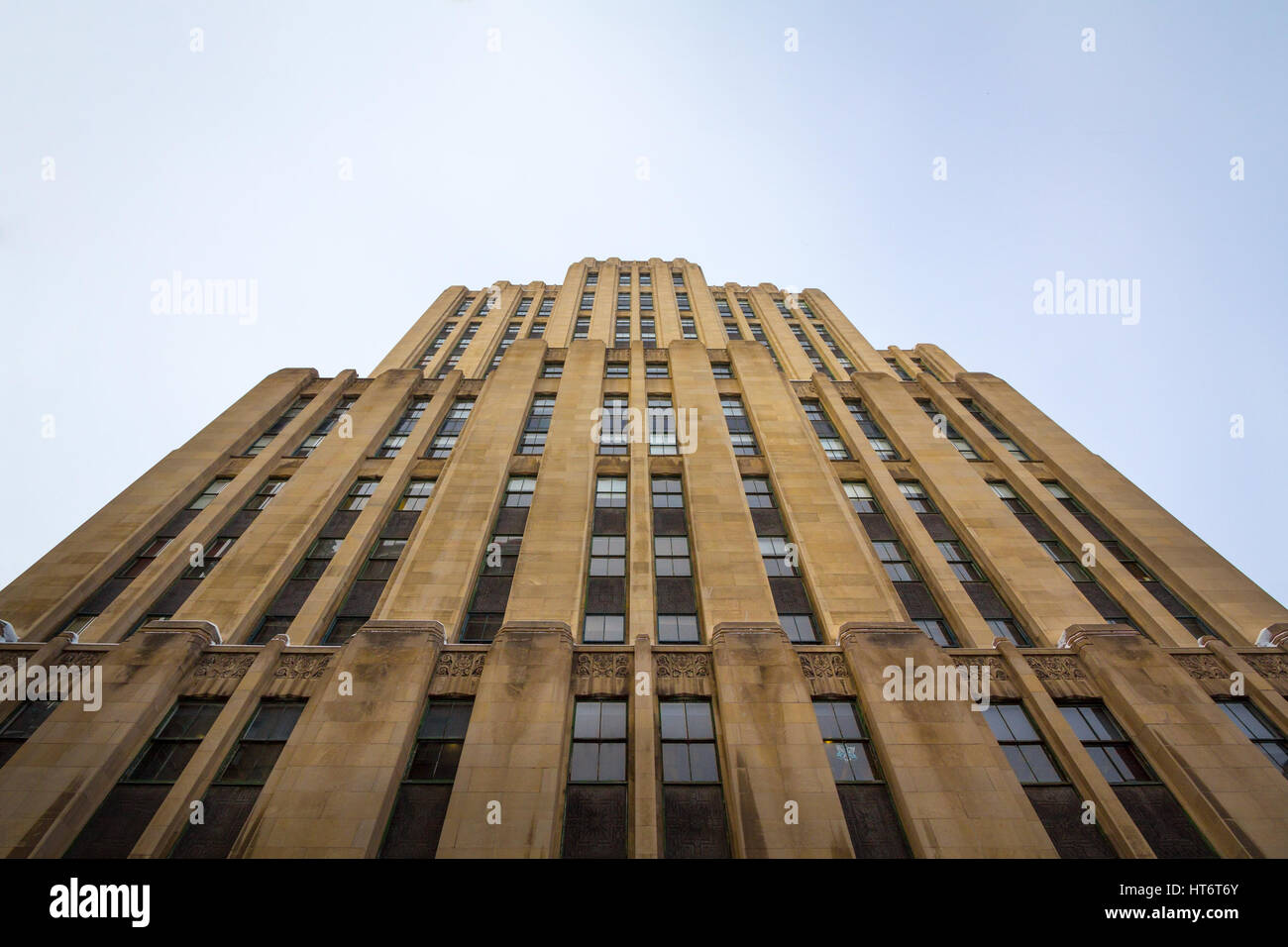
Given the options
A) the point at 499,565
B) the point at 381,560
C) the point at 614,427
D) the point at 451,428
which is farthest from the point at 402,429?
the point at 499,565

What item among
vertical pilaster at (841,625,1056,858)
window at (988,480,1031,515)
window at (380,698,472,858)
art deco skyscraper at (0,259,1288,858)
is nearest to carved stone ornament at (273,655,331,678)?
art deco skyscraper at (0,259,1288,858)

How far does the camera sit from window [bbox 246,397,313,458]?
2941 centimetres

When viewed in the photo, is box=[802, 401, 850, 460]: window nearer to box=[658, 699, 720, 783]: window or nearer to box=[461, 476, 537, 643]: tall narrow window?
box=[461, 476, 537, 643]: tall narrow window

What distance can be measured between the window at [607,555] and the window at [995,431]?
66.5 ft

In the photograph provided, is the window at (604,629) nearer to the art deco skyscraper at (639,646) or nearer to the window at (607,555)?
the art deco skyscraper at (639,646)

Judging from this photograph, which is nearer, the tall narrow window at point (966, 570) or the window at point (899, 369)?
the tall narrow window at point (966, 570)

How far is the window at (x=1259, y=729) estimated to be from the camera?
1570 cm

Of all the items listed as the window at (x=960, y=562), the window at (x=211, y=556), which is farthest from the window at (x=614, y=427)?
the window at (x=211, y=556)

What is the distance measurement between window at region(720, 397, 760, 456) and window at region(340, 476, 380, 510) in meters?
15.5

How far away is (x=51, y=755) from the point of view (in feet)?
46.5

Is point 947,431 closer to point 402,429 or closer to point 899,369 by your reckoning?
point 899,369
